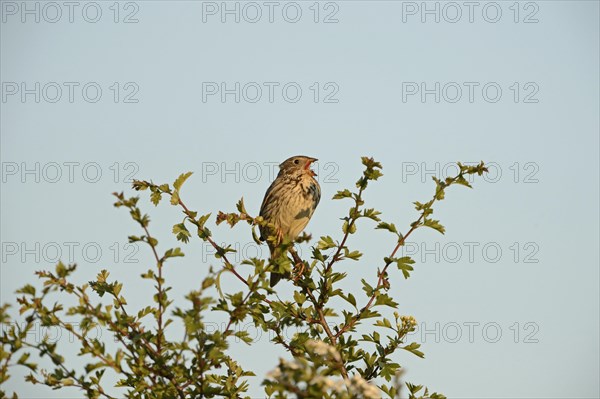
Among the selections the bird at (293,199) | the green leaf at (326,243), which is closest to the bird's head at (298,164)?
the bird at (293,199)

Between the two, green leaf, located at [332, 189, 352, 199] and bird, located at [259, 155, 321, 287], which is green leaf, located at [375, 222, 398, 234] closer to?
green leaf, located at [332, 189, 352, 199]

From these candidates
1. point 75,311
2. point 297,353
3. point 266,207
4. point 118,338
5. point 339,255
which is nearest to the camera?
point 75,311

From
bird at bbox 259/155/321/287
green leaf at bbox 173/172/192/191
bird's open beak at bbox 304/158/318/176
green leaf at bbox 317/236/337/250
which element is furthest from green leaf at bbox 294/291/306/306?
bird's open beak at bbox 304/158/318/176

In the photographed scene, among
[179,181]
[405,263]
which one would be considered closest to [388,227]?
[405,263]

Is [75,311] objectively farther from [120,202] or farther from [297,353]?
[297,353]

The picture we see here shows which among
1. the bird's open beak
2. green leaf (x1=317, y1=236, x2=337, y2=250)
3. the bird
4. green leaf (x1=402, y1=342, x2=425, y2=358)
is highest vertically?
the bird's open beak

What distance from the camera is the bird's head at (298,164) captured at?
8.23 meters

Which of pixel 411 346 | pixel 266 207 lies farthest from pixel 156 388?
pixel 266 207

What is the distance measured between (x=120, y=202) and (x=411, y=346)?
89.6 inches

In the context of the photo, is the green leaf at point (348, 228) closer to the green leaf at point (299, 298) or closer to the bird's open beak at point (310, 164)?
the green leaf at point (299, 298)

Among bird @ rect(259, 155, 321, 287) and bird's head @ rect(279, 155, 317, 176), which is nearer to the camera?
bird @ rect(259, 155, 321, 287)

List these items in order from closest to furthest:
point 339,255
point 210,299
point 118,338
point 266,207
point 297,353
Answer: point 210,299 → point 118,338 → point 297,353 → point 339,255 → point 266,207

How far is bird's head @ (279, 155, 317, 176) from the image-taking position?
27.0ft

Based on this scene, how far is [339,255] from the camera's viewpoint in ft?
16.2
